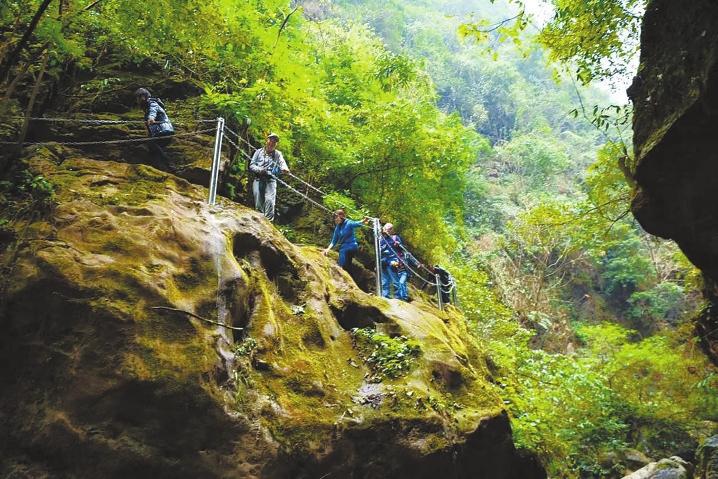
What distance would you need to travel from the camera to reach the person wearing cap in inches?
310

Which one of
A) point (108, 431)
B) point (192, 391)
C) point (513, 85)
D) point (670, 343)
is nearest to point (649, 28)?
point (192, 391)

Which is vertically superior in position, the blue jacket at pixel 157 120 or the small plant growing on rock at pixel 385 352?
the blue jacket at pixel 157 120

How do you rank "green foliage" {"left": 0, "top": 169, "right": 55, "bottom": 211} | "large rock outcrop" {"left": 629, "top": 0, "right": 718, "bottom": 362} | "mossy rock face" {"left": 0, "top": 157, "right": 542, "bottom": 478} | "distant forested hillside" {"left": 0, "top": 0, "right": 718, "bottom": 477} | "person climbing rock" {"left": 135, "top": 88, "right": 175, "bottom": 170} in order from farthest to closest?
"person climbing rock" {"left": 135, "top": 88, "right": 175, "bottom": 170}
"distant forested hillside" {"left": 0, "top": 0, "right": 718, "bottom": 477}
"large rock outcrop" {"left": 629, "top": 0, "right": 718, "bottom": 362}
"green foliage" {"left": 0, "top": 169, "right": 55, "bottom": 211}
"mossy rock face" {"left": 0, "top": 157, "right": 542, "bottom": 478}

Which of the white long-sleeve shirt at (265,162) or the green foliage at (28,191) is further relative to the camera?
the white long-sleeve shirt at (265,162)

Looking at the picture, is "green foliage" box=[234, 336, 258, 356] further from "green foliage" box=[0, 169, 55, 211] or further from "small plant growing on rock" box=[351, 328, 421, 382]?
"green foliage" box=[0, 169, 55, 211]

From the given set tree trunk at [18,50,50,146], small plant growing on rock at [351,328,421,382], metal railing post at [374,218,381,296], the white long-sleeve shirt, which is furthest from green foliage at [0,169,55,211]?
metal railing post at [374,218,381,296]

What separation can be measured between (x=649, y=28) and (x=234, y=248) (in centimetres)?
637

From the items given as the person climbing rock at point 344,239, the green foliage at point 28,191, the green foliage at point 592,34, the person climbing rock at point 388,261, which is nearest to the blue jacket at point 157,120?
the green foliage at point 28,191

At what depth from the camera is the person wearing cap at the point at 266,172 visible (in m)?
7.86

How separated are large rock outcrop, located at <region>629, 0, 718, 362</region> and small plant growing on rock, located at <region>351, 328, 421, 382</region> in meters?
4.24

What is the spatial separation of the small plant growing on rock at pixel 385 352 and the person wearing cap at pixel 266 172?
108 inches

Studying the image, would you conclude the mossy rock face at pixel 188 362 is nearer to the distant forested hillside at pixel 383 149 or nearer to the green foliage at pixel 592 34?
the distant forested hillside at pixel 383 149

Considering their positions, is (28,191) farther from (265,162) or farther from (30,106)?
(265,162)

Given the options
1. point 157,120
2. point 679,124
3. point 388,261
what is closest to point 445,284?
point 388,261
